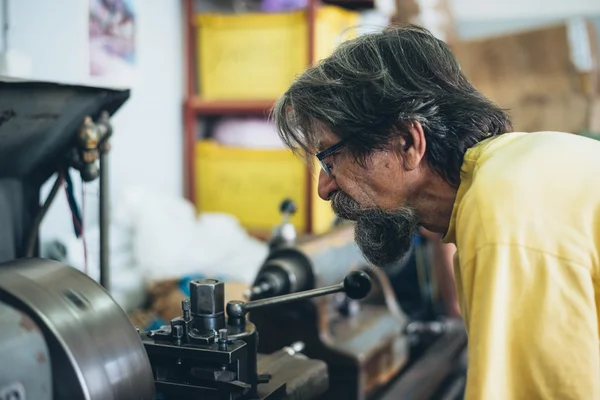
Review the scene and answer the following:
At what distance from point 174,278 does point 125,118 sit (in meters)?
0.76

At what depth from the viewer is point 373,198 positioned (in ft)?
4.49

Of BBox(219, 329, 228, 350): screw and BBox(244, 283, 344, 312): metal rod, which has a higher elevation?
BBox(244, 283, 344, 312): metal rod

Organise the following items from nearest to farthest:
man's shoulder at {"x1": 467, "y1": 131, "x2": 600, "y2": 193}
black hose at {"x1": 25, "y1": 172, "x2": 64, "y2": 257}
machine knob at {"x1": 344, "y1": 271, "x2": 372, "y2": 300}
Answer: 1. man's shoulder at {"x1": 467, "y1": 131, "x2": 600, "y2": 193}
2. machine knob at {"x1": 344, "y1": 271, "x2": 372, "y2": 300}
3. black hose at {"x1": 25, "y1": 172, "x2": 64, "y2": 257}

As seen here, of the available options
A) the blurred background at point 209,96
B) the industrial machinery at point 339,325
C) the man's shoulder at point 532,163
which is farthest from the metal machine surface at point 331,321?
the man's shoulder at point 532,163

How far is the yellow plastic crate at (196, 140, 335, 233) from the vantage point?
10.3 feet

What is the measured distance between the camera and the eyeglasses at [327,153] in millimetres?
1354

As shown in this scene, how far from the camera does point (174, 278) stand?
2.41 metres

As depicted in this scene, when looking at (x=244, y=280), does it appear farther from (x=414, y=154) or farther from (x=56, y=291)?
(x=56, y=291)

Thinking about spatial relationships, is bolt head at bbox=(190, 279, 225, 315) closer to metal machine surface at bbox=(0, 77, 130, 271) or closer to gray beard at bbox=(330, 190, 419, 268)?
gray beard at bbox=(330, 190, 419, 268)

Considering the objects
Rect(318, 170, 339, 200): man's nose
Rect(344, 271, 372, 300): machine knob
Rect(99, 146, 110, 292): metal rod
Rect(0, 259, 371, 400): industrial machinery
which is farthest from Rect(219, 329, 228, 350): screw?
Rect(99, 146, 110, 292): metal rod

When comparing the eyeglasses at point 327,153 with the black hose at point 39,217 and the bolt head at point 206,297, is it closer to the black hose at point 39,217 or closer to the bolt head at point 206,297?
the bolt head at point 206,297

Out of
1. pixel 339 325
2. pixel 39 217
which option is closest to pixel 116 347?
pixel 39 217

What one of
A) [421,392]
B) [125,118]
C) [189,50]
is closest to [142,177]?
[125,118]

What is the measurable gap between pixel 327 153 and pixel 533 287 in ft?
1.84
